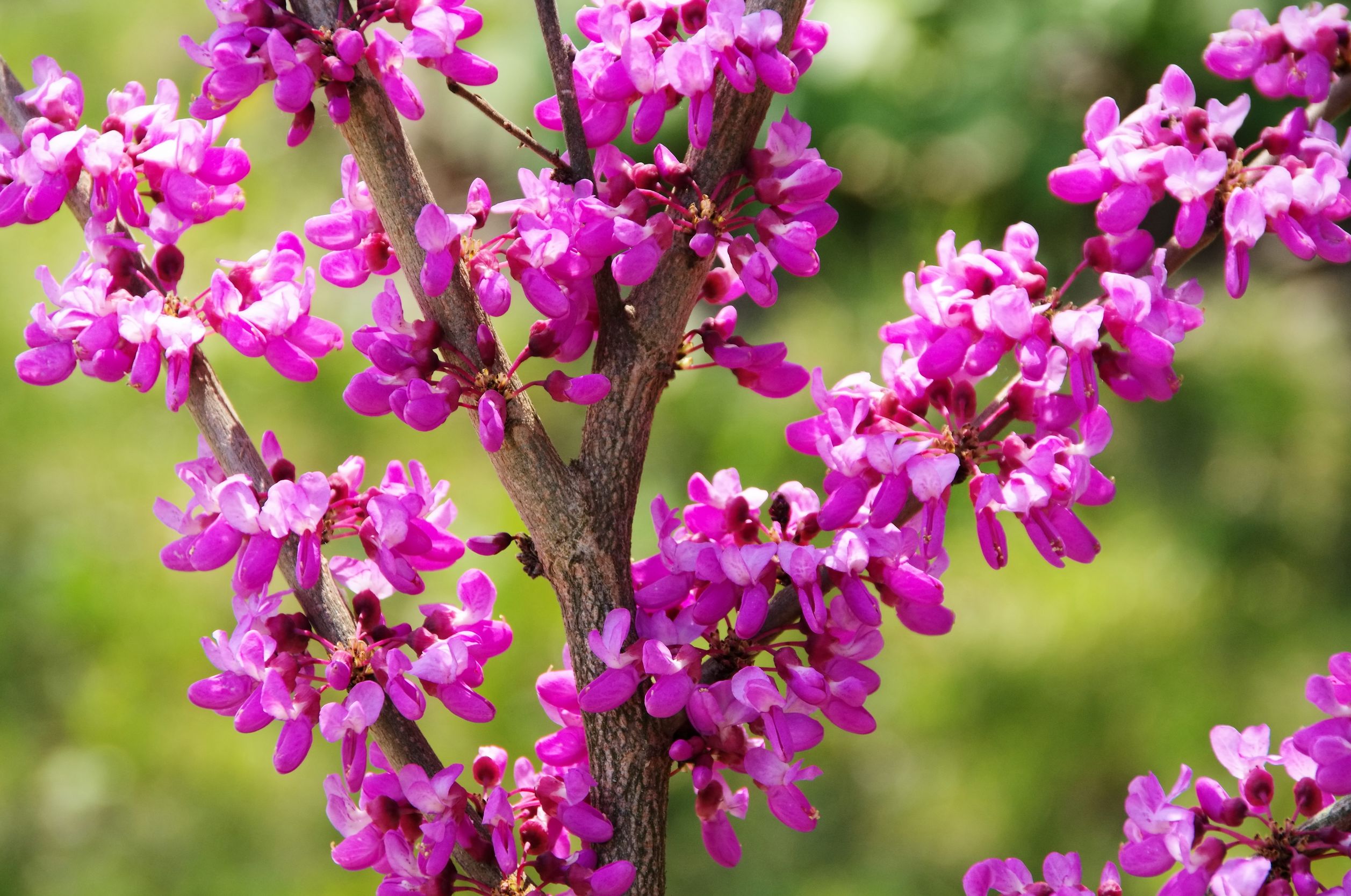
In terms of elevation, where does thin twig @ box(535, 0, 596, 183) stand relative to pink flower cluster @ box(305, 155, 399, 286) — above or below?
above

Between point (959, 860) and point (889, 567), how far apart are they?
3.67ft

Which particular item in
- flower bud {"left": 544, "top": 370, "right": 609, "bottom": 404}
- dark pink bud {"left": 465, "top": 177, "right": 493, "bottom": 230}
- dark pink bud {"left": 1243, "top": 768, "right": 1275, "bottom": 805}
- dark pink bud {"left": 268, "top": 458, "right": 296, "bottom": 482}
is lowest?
dark pink bud {"left": 1243, "top": 768, "right": 1275, "bottom": 805}

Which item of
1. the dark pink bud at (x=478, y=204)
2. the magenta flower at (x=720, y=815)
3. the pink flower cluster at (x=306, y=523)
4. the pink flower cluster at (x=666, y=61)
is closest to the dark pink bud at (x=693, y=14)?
the pink flower cluster at (x=666, y=61)

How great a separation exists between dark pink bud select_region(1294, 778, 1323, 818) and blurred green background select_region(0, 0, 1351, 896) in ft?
3.16

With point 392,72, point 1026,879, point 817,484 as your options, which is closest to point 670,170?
point 392,72

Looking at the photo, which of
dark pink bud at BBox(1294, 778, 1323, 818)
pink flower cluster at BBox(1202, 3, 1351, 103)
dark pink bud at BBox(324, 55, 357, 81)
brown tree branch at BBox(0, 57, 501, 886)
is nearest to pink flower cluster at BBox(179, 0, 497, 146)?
dark pink bud at BBox(324, 55, 357, 81)

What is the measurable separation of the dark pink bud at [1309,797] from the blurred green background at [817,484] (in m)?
0.96

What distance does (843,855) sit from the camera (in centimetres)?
155

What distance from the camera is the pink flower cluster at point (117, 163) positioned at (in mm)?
532

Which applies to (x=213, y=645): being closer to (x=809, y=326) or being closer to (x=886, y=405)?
(x=886, y=405)

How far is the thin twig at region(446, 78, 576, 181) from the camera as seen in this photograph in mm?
540

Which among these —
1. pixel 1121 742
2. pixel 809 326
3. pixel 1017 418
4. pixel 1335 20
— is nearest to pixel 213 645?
pixel 1017 418

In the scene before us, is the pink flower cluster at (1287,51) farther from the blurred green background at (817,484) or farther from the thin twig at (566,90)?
the blurred green background at (817,484)

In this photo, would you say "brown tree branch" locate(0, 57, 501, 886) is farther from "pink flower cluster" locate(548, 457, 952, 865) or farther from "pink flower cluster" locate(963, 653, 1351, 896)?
"pink flower cluster" locate(963, 653, 1351, 896)
